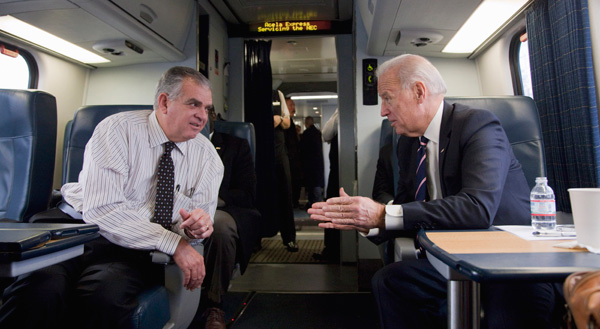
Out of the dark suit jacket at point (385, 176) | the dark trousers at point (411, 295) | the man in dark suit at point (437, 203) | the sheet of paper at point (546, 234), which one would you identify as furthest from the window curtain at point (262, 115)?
the sheet of paper at point (546, 234)

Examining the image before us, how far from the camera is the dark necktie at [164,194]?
5.74 feet

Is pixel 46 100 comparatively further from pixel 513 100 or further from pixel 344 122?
pixel 344 122

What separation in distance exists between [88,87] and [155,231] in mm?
2876

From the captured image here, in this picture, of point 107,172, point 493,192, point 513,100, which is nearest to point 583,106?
point 513,100

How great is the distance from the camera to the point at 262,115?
15.0 feet

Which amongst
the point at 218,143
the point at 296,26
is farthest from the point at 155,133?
the point at 296,26

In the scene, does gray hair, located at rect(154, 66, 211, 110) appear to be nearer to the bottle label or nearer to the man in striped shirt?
the man in striped shirt

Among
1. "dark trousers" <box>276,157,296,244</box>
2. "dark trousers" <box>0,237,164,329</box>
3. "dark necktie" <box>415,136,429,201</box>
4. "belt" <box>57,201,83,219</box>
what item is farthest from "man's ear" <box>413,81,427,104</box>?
"dark trousers" <box>276,157,296,244</box>

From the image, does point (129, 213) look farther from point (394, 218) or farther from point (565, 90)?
point (565, 90)

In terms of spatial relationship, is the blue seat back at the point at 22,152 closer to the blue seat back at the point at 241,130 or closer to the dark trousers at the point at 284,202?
the blue seat back at the point at 241,130

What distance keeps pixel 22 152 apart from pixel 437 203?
188 centimetres

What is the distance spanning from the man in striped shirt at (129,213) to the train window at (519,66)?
8.28ft

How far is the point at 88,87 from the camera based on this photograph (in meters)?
3.70

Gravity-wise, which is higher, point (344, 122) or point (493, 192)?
point (344, 122)
